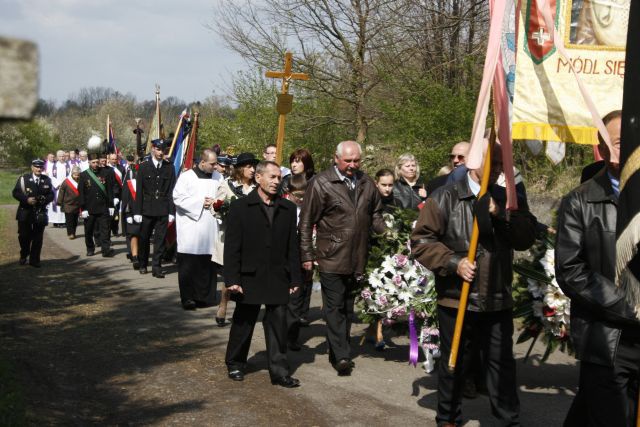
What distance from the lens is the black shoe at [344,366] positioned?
8000 mm

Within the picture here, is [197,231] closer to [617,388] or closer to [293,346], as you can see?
[293,346]

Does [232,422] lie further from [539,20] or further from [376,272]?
[539,20]

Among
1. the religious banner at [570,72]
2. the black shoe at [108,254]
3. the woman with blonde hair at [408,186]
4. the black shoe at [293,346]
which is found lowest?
the black shoe at [293,346]

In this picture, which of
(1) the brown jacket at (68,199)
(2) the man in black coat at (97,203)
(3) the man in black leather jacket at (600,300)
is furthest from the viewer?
(1) the brown jacket at (68,199)

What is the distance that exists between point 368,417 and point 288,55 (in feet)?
20.8

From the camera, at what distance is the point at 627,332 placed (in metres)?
4.36

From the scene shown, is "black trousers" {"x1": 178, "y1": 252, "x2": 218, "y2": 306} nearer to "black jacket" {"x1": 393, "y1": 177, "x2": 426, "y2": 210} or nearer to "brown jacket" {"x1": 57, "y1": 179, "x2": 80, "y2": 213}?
"black jacket" {"x1": 393, "y1": 177, "x2": 426, "y2": 210}

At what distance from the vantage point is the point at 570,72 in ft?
21.3

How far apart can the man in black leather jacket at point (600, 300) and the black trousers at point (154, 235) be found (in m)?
10.5

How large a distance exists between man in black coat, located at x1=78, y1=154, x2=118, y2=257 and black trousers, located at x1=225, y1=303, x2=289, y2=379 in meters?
9.88

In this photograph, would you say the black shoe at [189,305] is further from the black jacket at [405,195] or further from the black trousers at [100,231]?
the black trousers at [100,231]

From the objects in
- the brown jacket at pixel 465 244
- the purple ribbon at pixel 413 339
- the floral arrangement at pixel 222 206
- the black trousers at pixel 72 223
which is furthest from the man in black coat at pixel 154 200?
the brown jacket at pixel 465 244

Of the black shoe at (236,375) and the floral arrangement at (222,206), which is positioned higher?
the floral arrangement at (222,206)

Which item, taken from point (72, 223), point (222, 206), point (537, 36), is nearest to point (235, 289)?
point (222, 206)
